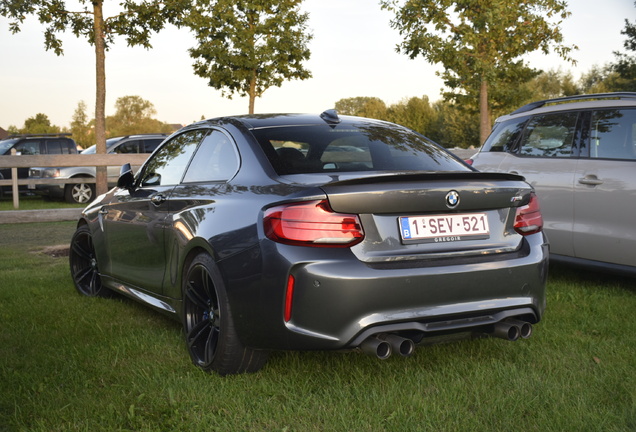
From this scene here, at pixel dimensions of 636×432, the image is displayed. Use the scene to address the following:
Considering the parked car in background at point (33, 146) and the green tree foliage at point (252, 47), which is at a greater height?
the green tree foliage at point (252, 47)

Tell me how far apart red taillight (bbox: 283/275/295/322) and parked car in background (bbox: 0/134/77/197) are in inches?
817

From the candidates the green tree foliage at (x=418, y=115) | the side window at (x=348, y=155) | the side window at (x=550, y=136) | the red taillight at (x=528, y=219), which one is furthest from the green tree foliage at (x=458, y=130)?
the red taillight at (x=528, y=219)

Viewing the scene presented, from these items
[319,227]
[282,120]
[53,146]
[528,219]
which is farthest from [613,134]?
[53,146]

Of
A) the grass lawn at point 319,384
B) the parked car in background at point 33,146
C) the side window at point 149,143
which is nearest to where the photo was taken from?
the grass lawn at point 319,384

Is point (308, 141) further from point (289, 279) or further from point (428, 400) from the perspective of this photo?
point (428, 400)

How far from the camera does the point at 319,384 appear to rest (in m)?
4.27

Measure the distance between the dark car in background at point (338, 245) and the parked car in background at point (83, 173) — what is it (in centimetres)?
1659

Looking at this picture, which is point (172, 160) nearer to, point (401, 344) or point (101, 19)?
point (401, 344)

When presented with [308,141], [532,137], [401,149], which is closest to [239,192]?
[308,141]

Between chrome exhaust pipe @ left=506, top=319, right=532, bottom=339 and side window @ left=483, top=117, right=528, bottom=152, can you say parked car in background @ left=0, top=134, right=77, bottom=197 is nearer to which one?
side window @ left=483, top=117, right=528, bottom=152

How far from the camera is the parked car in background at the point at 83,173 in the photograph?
20.8 metres

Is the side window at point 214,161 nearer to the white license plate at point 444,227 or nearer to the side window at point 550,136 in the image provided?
the white license plate at point 444,227

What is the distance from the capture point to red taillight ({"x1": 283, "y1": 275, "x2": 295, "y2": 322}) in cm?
380

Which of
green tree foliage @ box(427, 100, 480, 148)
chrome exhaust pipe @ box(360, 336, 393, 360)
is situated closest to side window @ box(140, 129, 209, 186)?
chrome exhaust pipe @ box(360, 336, 393, 360)
